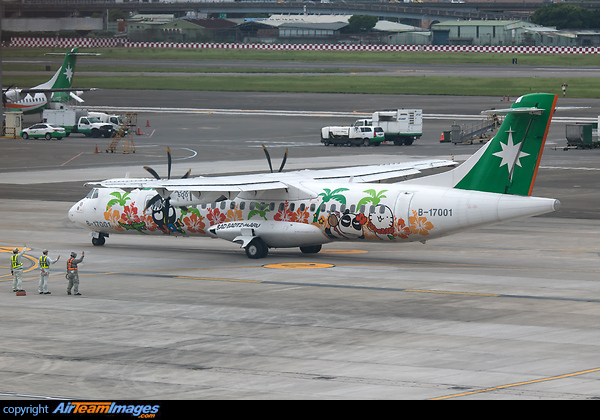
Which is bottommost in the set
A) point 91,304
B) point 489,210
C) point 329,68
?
point 91,304

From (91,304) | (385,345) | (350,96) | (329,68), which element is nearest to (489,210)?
(385,345)

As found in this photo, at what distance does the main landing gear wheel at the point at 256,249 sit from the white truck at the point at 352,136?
50570mm

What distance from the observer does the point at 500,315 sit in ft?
93.2

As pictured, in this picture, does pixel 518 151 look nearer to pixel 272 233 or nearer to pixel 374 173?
pixel 374 173

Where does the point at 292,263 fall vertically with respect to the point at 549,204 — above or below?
below

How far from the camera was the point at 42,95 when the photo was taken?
360ft

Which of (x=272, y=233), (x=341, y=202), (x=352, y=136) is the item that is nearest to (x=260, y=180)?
(x=272, y=233)

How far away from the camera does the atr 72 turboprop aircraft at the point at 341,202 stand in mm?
35688

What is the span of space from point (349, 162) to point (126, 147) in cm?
2348

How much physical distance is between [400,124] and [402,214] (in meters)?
54.9

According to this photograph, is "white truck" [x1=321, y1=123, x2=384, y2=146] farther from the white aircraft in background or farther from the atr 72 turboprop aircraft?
the atr 72 turboprop aircraft

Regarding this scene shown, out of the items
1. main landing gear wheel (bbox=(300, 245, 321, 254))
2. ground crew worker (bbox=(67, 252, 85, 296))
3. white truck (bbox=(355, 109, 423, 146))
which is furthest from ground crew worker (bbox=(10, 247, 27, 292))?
white truck (bbox=(355, 109, 423, 146))

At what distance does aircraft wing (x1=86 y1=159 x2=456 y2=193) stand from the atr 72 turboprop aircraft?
44 mm

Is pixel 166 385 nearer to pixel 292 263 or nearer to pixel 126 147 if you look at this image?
pixel 292 263
